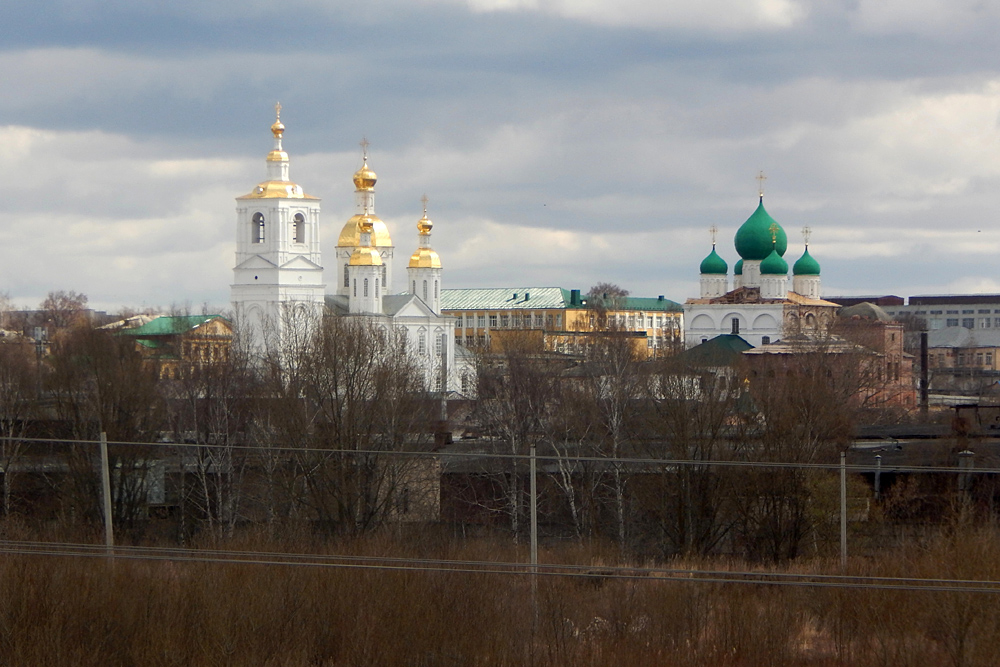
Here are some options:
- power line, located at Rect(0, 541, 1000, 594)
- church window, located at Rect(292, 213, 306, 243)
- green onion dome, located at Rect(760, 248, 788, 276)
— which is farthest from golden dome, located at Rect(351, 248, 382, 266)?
power line, located at Rect(0, 541, 1000, 594)

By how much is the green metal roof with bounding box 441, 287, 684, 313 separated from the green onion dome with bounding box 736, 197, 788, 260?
105 feet

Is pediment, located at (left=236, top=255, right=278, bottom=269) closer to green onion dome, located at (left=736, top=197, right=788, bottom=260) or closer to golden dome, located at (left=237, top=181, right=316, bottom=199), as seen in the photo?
golden dome, located at (left=237, top=181, right=316, bottom=199)

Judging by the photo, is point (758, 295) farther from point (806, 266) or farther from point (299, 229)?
point (299, 229)

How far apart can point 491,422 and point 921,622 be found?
1931cm

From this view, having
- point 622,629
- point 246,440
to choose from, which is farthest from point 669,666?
point 246,440

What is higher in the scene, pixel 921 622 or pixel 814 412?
pixel 814 412

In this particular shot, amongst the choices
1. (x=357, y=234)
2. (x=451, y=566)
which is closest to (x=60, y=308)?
(x=357, y=234)

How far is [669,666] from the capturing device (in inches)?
580

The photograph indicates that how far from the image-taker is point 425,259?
72.6m

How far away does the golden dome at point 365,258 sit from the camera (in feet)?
219

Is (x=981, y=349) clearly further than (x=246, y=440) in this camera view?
Yes

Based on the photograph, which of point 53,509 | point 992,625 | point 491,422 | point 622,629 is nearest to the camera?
point 992,625

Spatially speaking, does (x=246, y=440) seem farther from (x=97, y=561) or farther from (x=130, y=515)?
(x=97, y=561)

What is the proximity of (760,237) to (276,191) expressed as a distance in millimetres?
24003
